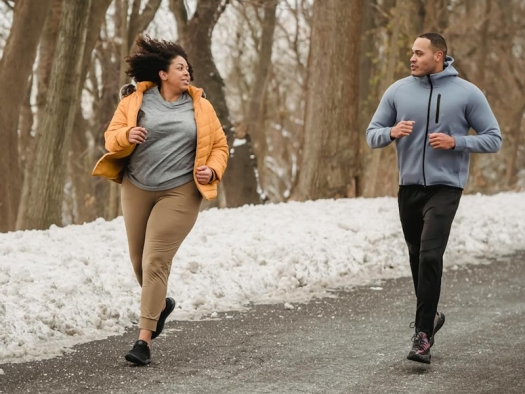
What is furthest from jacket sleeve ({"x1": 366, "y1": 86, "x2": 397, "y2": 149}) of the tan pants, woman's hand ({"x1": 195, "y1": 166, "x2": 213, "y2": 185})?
the tan pants

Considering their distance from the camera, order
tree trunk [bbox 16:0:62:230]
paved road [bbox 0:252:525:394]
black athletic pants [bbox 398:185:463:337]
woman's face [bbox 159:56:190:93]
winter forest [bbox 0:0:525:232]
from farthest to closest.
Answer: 1. tree trunk [bbox 16:0:62:230]
2. winter forest [bbox 0:0:525:232]
3. woman's face [bbox 159:56:190:93]
4. black athletic pants [bbox 398:185:463:337]
5. paved road [bbox 0:252:525:394]

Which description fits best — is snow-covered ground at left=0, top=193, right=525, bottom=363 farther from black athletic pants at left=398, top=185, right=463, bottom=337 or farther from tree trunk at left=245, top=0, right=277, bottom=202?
tree trunk at left=245, top=0, right=277, bottom=202

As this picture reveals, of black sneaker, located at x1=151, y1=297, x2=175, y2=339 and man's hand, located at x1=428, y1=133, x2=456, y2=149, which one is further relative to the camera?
A: black sneaker, located at x1=151, y1=297, x2=175, y2=339

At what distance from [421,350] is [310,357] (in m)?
0.81

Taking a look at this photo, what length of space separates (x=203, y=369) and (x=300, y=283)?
4493 mm

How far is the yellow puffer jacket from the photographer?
278 inches

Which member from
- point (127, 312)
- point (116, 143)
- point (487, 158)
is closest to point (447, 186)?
point (116, 143)

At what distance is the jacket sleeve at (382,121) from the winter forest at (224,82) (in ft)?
25.5

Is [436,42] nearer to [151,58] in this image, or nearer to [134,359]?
[151,58]

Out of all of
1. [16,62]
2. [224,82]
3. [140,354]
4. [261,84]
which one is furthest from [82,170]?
[140,354]

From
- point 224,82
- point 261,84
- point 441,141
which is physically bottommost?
point 441,141

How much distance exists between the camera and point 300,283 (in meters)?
11.3

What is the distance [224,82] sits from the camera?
77.1ft

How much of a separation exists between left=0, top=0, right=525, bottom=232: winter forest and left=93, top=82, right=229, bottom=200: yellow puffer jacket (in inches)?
293
